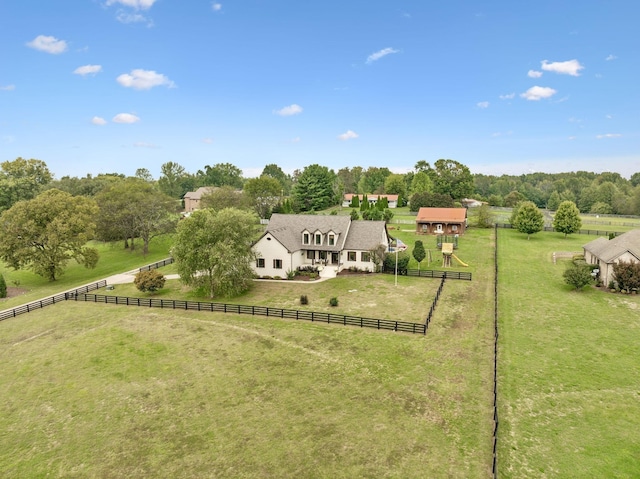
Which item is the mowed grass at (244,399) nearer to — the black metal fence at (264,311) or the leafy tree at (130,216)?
the black metal fence at (264,311)

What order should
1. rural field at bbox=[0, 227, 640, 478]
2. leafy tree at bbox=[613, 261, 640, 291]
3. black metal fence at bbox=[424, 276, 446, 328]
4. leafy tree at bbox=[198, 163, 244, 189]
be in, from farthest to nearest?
leafy tree at bbox=[198, 163, 244, 189] → leafy tree at bbox=[613, 261, 640, 291] → black metal fence at bbox=[424, 276, 446, 328] → rural field at bbox=[0, 227, 640, 478]

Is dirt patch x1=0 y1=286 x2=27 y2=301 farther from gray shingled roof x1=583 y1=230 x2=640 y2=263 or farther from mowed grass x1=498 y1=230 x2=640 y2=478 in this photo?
gray shingled roof x1=583 y1=230 x2=640 y2=263

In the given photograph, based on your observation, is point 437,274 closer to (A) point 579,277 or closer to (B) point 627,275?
(A) point 579,277

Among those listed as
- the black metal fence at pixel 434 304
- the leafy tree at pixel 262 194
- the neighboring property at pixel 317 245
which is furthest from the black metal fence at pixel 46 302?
the leafy tree at pixel 262 194

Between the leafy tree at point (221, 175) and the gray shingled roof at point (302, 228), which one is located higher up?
the leafy tree at point (221, 175)

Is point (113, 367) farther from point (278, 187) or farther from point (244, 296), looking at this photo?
point (278, 187)

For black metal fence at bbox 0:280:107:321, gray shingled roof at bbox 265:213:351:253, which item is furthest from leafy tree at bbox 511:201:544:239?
black metal fence at bbox 0:280:107:321
